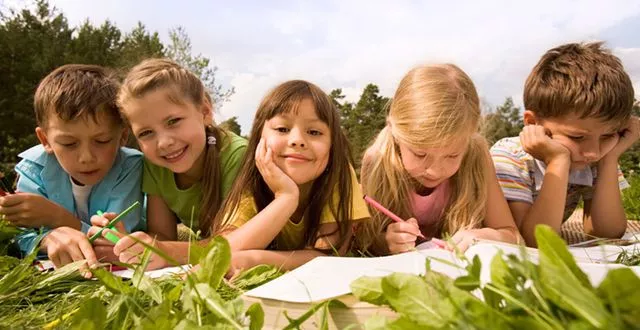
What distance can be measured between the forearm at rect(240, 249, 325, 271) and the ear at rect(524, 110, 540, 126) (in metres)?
0.88

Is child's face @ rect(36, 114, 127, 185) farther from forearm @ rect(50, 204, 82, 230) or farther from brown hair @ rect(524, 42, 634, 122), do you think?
brown hair @ rect(524, 42, 634, 122)

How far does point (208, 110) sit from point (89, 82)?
327 mm

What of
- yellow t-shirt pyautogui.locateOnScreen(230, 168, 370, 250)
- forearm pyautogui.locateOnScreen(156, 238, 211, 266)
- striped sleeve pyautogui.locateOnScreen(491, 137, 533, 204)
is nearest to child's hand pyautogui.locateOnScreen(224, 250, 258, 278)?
forearm pyautogui.locateOnScreen(156, 238, 211, 266)

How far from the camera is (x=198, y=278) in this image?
0.54 m

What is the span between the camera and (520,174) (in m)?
1.63

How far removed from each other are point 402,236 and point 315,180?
0.31 meters

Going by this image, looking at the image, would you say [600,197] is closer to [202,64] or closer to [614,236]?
[614,236]

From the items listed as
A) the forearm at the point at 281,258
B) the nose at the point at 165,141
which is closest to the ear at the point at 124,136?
the nose at the point at 165,141

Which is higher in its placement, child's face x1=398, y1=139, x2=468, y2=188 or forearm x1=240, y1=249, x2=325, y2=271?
child's face x1=398, y1=139, x2=468, y2=188

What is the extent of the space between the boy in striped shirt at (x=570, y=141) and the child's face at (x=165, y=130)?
942mm

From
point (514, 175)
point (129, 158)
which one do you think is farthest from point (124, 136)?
point (514, 175)

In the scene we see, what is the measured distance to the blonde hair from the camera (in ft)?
4.29

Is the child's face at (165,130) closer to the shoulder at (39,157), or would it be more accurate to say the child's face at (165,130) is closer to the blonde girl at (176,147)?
the blonde girl at (176,147)

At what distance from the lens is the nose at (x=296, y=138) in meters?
1.22
